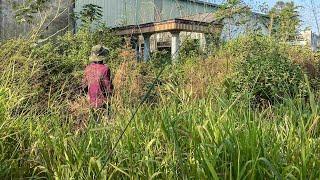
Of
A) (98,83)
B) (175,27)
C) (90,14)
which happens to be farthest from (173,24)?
(98,83)

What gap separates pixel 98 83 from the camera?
4.58 m

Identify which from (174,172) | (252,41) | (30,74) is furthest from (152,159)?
(252,41)

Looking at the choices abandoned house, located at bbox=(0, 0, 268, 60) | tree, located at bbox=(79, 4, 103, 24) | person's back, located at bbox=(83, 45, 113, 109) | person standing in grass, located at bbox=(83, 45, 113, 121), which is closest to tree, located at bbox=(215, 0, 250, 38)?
abandoned house, located at bbox=(0, 0, 268, 60)

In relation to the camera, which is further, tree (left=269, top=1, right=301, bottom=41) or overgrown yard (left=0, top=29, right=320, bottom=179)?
tree (left=269, top=1, right=301, bottom=41)

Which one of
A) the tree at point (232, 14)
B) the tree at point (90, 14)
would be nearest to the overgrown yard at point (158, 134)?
the tree at point (232, 14)

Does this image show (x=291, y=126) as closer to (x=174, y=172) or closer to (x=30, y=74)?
(x=174, y=172)

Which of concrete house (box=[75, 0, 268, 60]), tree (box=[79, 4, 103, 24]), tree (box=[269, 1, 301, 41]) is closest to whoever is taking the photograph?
tree (box=[269, 1, 301, 41])

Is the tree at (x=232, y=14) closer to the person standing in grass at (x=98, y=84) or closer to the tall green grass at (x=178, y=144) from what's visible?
the person standing in grass at (x=98, y=84)

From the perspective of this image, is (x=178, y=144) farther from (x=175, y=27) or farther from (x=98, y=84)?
(x=175, y=27)

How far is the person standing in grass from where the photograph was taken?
378cm

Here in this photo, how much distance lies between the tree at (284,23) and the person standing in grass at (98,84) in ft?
12.9

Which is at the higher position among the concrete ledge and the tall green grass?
the concrete ledge

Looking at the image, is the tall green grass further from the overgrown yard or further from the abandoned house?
the abandoned house

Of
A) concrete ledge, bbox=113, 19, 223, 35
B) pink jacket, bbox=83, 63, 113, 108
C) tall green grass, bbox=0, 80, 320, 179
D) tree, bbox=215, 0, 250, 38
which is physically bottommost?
tall green grass, bbox=0, 80, 320, 179
